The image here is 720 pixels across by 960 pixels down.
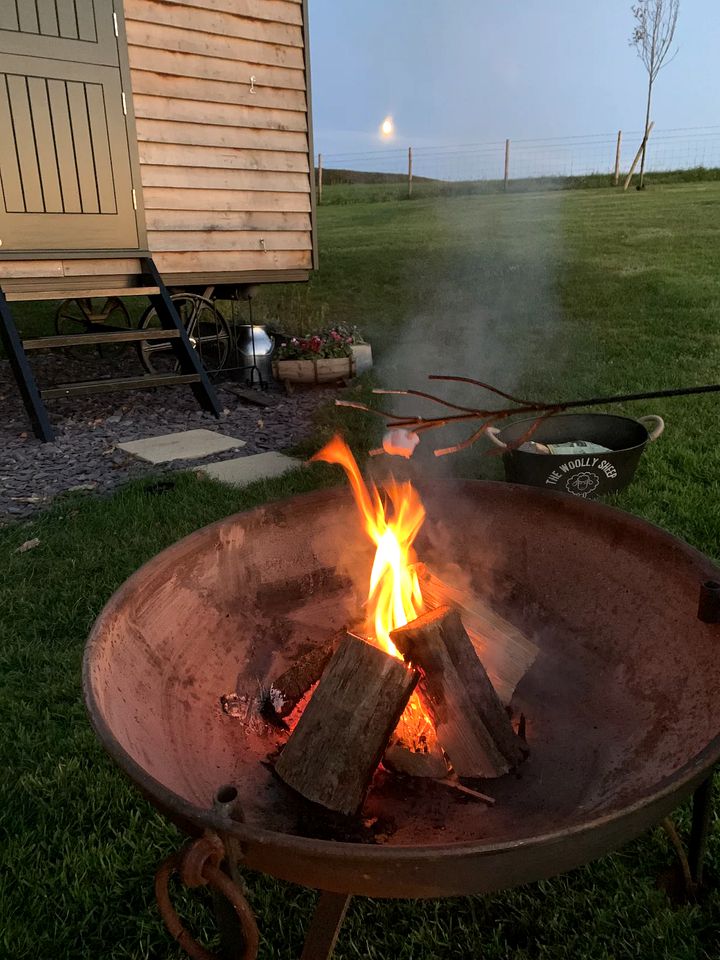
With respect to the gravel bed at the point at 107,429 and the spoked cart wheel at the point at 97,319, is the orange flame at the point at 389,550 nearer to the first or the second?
the gravel bed at the point at 107,429

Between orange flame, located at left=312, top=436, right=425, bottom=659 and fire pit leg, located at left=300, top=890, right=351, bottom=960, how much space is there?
1.69 ft

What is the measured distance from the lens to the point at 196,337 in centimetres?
712

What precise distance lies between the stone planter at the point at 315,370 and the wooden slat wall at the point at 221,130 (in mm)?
1088

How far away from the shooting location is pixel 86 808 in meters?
2.01

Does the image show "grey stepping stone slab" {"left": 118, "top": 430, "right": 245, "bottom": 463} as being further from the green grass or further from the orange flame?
the green grass

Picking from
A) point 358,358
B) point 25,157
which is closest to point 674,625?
point 358,358

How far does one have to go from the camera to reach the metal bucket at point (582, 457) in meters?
3.29

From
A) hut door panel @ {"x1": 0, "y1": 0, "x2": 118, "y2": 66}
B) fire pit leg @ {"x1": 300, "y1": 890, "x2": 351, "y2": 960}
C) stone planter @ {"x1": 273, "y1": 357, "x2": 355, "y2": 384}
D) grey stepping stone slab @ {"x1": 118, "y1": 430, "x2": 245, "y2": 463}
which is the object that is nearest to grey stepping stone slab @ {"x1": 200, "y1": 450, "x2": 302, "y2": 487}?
grey stepping stone slab @ {"x1": 118, "y1": 430, "x2": 245, "y2": 463}

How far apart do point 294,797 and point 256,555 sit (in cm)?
70

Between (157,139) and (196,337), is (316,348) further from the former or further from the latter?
(157,139)

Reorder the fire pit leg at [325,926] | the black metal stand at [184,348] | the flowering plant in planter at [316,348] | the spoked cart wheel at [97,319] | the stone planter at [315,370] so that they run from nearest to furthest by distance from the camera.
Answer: the fire pit leg at [325,926]
the black metal stand at [184,348]
the stone planter at [315,370]
the flowering plant in planter at [316,348]
the spoked cart wheel at [97,319]

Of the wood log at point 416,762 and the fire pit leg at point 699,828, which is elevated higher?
the wood log at point 416,762

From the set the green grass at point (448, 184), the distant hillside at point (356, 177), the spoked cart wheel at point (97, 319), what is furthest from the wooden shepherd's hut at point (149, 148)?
the distant hillside at point (356, 177)

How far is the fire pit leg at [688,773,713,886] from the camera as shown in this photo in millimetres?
1508
